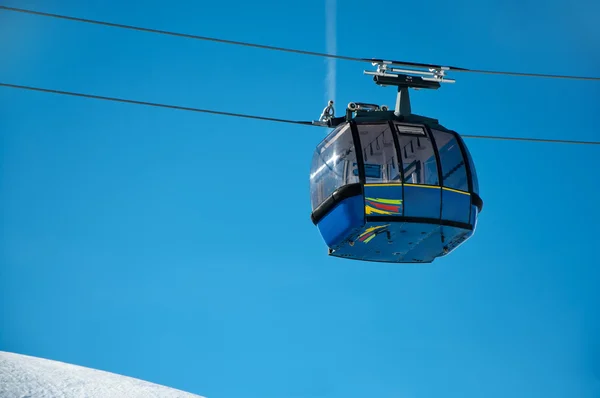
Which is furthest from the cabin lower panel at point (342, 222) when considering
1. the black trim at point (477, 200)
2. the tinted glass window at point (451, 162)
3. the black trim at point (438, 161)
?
the black trim at point (477, 200)

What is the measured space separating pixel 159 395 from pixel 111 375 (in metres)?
4.46

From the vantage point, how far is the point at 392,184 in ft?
64.4

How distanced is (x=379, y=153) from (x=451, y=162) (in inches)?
64.3

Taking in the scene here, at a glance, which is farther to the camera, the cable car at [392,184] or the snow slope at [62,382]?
the snow slope at [62,382]

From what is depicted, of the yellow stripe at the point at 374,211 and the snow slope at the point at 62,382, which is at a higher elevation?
the snow slope at the point at 62,382

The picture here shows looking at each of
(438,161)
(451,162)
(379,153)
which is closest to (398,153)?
(379,153)

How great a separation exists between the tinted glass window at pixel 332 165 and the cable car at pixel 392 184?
2 cm

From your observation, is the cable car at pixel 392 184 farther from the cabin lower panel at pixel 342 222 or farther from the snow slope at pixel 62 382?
the snow slope at pixel 62 382

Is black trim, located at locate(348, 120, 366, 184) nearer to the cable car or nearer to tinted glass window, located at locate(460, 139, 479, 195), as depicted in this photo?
the cable car

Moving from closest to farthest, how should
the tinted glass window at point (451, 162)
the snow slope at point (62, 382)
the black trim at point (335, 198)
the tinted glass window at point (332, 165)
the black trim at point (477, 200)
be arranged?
the black trim at point (335, 198)
the tinted glass window at point (332, 165)
the tinted glass window at point (451, 162)
the black trim at point (477, 200)
the snow slope at point (62, 382)

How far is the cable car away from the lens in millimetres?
19641

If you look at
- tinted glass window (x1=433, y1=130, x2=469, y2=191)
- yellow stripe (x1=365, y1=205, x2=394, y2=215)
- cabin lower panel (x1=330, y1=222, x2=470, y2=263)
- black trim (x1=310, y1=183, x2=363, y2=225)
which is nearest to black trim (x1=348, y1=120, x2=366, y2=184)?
black trim (x1=310, y1=183, x2=363, y2=225)

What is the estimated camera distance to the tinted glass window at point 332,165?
2012 cm

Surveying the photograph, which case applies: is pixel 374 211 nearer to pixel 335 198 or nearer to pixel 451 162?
pixel 335 198
